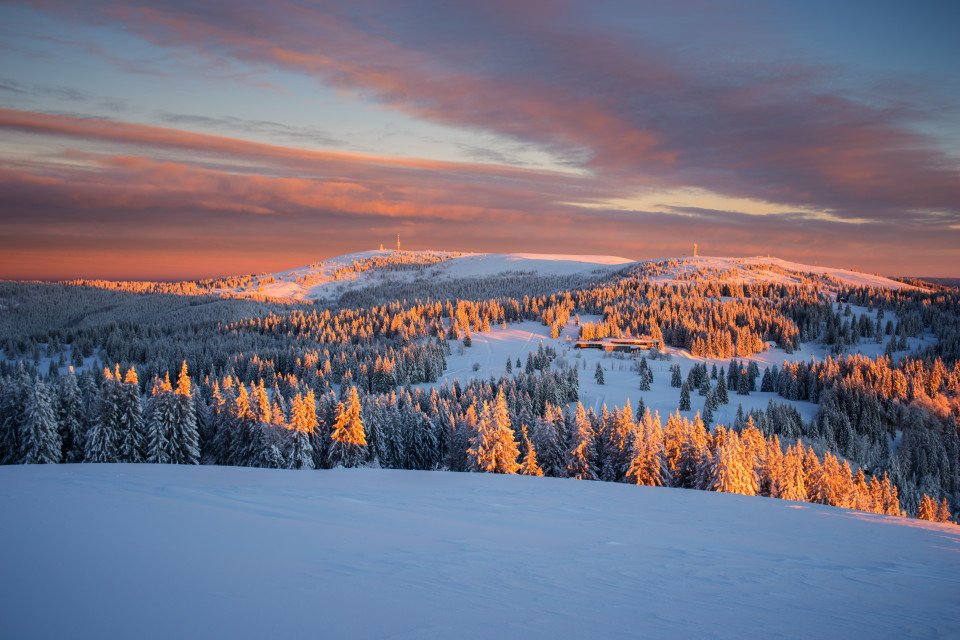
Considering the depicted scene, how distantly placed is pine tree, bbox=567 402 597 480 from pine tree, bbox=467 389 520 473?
6353 mm

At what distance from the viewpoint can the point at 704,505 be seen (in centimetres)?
1628

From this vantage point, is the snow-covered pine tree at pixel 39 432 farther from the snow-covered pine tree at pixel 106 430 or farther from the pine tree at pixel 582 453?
the pine tree at pixel 582 453

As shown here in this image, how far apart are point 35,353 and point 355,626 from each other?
190 meters

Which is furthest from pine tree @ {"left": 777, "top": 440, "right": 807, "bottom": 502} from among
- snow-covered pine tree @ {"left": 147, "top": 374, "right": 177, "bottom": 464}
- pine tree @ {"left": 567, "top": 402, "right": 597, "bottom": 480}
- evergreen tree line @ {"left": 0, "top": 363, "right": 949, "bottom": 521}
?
snow-covered pine tree @ {"left": 147, "top": 374, "right": 177, "bottom": 464}

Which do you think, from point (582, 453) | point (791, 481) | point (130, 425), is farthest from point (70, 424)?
point (791, 481)

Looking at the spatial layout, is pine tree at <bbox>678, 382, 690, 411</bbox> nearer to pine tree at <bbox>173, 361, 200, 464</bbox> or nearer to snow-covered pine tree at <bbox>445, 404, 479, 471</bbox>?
snow-covered pine tree at <bbox>445, 404, 479, 471</bbox>

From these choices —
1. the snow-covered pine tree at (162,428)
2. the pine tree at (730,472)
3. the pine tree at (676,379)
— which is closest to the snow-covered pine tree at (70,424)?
the snow-covered pine tree at (162,428)

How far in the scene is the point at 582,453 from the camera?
1687 inches

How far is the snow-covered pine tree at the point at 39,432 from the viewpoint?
37.4 meters

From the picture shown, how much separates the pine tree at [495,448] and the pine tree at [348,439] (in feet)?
39.1

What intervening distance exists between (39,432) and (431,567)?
1723 inches

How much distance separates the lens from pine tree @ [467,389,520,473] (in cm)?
3794

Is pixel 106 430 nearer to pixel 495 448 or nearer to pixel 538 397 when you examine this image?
pixel 495 448

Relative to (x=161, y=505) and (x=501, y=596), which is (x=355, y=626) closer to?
(x=501, y=596)
